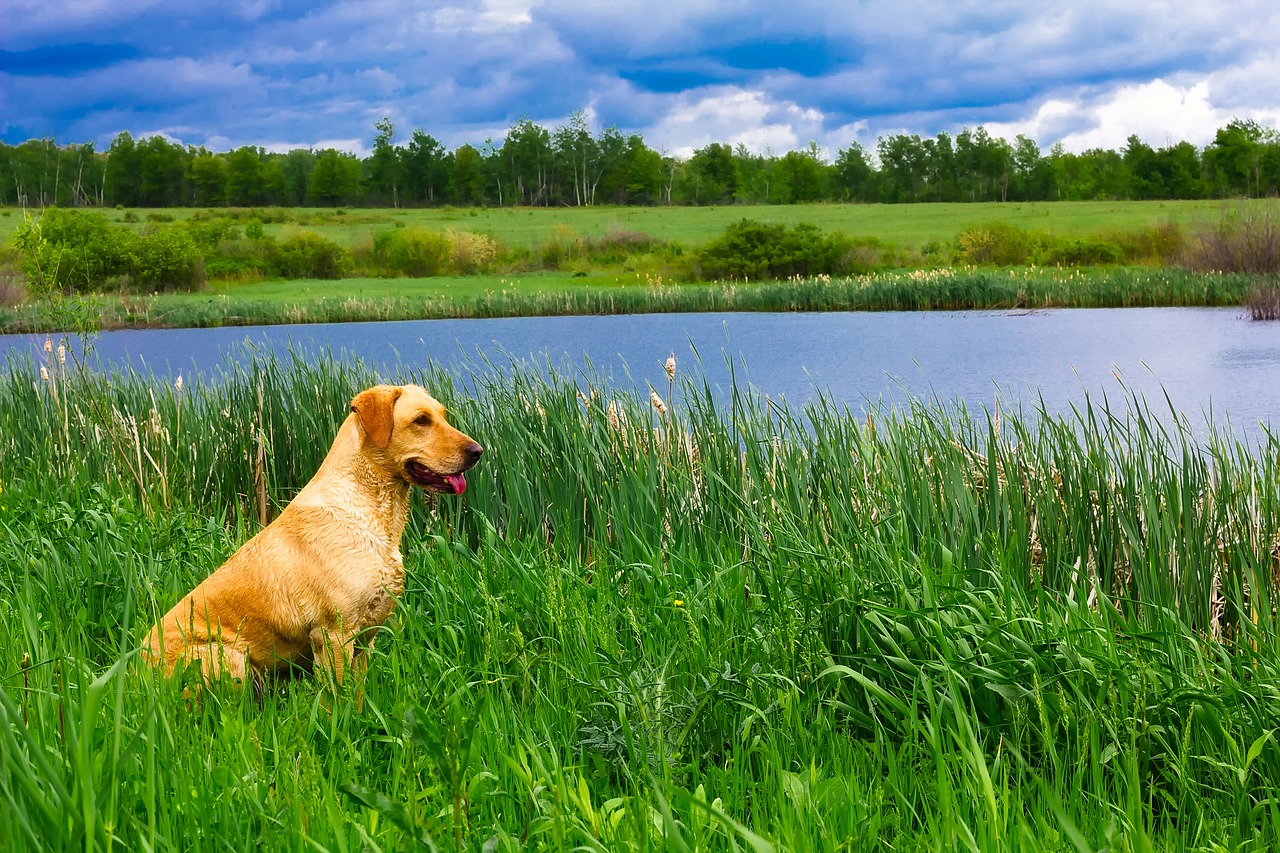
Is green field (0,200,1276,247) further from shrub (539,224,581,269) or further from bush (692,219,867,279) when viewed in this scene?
bush (692,219,867,279)

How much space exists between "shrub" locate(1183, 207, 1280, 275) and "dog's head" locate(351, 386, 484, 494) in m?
25.2

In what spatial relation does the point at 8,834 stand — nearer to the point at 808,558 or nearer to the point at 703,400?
the point at 808,558

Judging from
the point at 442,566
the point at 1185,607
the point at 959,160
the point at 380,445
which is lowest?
the point at 1185,607

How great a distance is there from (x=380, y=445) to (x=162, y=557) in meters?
1.67

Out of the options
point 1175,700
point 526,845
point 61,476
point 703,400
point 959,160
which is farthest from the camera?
point 959,160


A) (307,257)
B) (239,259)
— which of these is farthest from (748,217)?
(239,259)

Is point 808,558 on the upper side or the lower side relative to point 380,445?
lower

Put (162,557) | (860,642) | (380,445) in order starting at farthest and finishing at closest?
(162,557), (380,445), (860,642)

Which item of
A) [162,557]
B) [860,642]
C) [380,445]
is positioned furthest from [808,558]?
[162,557]

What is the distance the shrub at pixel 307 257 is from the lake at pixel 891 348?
2338cm

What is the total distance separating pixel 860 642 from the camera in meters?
2.71

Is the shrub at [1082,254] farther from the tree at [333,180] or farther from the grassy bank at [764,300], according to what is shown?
the tree at [333,180]

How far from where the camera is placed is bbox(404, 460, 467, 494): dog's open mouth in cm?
290

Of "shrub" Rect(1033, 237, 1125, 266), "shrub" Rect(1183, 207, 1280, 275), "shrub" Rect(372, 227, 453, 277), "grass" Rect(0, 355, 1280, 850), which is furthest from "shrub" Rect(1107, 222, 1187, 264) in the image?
"grass" Rect(0, 355, 1280, 850)
